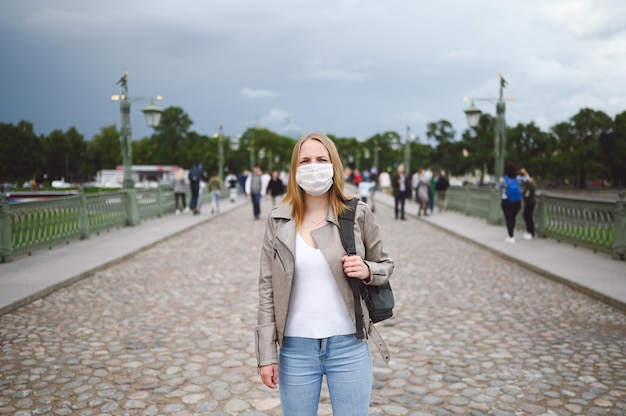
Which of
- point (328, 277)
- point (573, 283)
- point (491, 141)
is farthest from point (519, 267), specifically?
point (491, 141)

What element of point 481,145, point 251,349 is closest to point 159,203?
point 251,349

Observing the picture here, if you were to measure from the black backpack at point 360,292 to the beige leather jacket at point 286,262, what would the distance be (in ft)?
0.08

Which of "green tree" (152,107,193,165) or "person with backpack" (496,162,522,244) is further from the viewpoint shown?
"green tree" (152,107,193,165)

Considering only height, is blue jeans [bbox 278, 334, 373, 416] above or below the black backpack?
below

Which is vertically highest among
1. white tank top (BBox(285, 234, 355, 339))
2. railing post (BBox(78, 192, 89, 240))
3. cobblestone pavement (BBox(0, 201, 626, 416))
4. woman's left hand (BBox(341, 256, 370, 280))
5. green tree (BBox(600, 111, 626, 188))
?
green tree (BBox(600, 111, 626, 188))

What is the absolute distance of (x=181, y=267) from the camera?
A: 11047 millimetres

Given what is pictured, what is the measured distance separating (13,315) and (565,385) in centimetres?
627

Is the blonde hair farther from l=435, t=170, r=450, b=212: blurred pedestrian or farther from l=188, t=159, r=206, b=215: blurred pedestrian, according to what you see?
l=435, t=170, r=450, b=212: blurred pedestrian

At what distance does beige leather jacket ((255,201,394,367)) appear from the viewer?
231 cm

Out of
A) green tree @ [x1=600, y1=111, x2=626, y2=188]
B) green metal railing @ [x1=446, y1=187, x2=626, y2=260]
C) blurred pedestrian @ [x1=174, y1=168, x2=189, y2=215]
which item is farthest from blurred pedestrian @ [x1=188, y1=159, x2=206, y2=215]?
green tree @ [x1=600, y1=111, x2=626, y2=188]

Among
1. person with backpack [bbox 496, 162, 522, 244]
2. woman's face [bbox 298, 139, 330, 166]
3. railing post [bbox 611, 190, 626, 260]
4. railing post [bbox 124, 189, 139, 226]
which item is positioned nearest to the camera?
woman's face [bbox 298, 139, 330, 166]

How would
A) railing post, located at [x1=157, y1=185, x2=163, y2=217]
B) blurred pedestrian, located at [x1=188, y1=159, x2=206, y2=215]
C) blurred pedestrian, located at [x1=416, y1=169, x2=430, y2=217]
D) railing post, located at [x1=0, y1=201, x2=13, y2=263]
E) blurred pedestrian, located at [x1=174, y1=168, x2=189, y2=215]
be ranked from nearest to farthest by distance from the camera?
railing post, located at [x1=0, y1=201, x2=13, y2=263] < railing post, located at [x1=157, y1=185, x2=163, y2=217] < blurred pedestrian, located at [x1=416, y1=169, x2=430, y2=217] < blurred pedestrian, located at [x1=188, y1=159, x2=206, y2=215] < blurred pedestrian, located at [x1=174, y1=168, x2=189, y2=215]

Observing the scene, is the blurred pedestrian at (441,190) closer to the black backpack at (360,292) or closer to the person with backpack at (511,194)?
the person with backpack at (511,194)

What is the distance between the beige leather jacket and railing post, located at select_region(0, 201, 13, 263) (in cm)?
986
